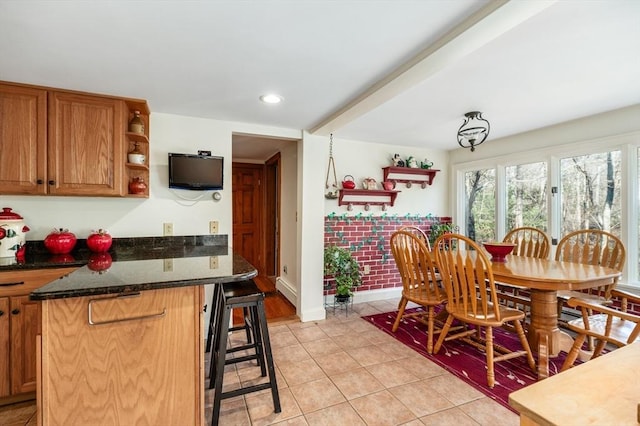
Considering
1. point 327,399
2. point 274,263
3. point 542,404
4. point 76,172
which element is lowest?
point 327,399

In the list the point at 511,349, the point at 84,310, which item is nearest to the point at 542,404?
the point at 84,310

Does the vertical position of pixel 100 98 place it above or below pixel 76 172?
above

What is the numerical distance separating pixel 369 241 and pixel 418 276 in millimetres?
1217

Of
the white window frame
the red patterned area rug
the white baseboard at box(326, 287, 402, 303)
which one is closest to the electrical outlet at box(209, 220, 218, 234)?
the white baseboard at box(326, 287, 402, 303)

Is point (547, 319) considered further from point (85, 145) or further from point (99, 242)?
point (85, 145)

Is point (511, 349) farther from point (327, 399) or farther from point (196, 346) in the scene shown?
point (196, 346)

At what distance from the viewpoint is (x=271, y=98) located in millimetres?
2273

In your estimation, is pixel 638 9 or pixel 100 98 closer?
pixel 638 9

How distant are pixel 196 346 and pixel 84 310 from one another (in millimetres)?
495

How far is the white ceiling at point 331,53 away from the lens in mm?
1306

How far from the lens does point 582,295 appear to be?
8.39 feet

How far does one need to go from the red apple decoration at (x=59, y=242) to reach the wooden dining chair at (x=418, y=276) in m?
2.68

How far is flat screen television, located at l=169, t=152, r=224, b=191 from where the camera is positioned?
255 cm

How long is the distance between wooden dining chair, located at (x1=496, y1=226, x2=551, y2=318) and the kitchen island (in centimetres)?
279
